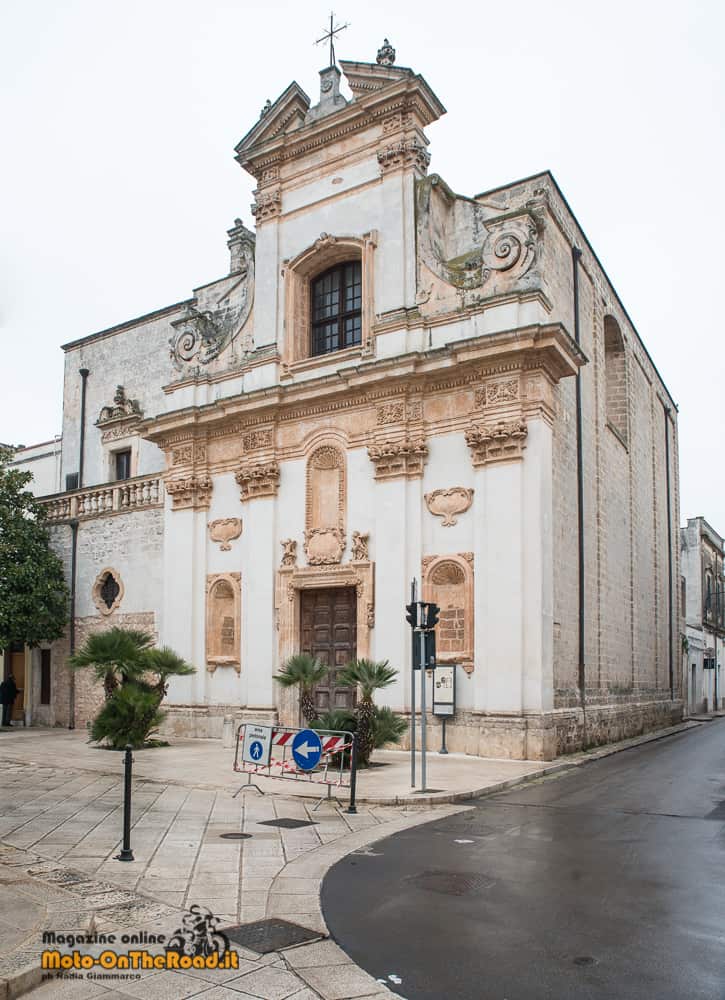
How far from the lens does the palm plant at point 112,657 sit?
18250 mm

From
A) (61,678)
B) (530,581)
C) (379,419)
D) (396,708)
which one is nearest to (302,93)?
(379,419)

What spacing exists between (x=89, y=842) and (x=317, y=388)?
44.2ft

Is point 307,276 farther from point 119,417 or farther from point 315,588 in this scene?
point 119,417

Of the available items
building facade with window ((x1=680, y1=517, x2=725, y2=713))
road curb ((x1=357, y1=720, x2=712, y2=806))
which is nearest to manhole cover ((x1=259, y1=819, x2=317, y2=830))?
road curb ((x1=357, y1=720, x2=712, y2=806))

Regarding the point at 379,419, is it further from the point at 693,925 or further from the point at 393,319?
the point at 693,925

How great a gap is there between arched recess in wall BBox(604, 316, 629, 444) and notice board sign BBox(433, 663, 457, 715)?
431 inches

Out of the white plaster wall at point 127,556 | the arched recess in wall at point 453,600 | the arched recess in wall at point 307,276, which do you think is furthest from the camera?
the white plaster wall at point 127,556

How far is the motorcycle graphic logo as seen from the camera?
577 cm

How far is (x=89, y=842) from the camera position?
30.1 ft

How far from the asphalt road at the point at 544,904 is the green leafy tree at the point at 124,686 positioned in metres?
8.72

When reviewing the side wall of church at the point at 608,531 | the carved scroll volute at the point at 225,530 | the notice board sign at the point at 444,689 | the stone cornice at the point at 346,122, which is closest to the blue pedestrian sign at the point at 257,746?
the notice board sign at the point at 444,689

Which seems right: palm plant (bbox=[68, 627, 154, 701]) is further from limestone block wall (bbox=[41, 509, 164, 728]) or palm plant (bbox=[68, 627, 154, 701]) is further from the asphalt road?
the asphalt road

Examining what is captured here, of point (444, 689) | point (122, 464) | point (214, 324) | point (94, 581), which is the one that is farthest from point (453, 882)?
point (122, 464)

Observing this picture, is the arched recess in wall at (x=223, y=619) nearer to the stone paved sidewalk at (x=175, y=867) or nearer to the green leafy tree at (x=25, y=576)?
the green leafy tree at (x=25, y=576)
